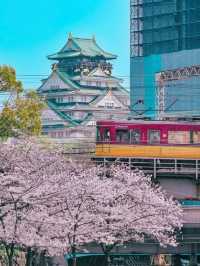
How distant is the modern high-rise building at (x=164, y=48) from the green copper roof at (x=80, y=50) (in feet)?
110

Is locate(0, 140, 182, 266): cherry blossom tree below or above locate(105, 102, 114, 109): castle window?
below

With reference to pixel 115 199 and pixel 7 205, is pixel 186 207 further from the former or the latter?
pixel 7 205

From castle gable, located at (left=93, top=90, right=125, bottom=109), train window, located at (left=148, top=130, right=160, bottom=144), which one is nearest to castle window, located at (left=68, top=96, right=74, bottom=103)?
castle gable, located at (left=93, top=90, right=125, bottom=109)

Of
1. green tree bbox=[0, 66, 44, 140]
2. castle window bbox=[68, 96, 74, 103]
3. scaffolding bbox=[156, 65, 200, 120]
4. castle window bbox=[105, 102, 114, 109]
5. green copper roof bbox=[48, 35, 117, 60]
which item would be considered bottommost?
green tree bbox=[0, 66, 44, 140]

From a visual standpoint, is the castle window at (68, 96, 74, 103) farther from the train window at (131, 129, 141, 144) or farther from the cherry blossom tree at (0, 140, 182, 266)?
the cherry blossom tree at (0, 140, 182, 266)

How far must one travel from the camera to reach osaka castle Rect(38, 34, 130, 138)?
13938 centimetres

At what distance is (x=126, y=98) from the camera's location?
150125 mm

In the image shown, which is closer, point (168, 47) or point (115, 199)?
point (115, 199)

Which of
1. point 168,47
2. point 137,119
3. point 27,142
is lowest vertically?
point 27,142

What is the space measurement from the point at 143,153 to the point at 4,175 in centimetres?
1725

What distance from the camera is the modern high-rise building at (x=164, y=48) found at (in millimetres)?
115188

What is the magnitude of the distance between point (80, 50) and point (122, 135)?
349 ft

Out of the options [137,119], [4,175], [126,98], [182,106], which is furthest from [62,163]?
[126,98]

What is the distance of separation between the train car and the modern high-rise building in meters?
60.8
